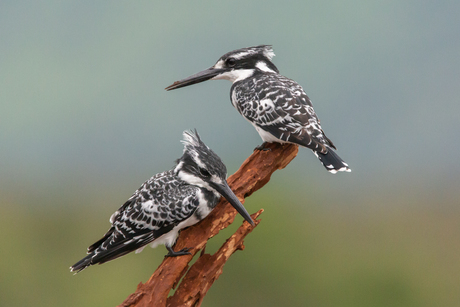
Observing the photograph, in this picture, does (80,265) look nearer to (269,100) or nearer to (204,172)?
(204,172)

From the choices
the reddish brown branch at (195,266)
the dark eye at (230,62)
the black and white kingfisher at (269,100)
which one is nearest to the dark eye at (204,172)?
the reddish brown branch at (195,266)

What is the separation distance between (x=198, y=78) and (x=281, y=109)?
3.02 feet

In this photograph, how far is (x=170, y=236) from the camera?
3.63 meters

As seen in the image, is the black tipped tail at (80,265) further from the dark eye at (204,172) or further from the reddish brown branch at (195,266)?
the dark eye at (204,172)

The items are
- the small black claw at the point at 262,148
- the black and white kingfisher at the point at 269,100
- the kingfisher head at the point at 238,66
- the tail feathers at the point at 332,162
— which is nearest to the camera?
the tail feathers at the point at 332,162

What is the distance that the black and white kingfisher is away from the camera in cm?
387

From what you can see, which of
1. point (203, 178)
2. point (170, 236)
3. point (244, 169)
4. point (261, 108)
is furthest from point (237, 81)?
point (170, 236)

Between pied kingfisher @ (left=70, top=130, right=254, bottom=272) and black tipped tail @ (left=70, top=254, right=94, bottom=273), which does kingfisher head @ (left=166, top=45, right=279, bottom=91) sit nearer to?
pied kingfisher @ (left=70, top=130, right=254, bottom=272)

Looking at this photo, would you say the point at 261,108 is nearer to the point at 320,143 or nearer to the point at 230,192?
the point at 320,143

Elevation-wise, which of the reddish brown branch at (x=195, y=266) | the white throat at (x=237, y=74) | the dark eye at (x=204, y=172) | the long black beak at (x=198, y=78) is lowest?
the reddish brown branch at (x=195, y=266)

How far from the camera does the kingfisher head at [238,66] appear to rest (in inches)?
175

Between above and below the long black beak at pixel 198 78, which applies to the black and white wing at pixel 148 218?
below

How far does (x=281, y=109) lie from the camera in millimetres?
4055

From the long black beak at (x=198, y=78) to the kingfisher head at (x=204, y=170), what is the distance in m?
1.03
